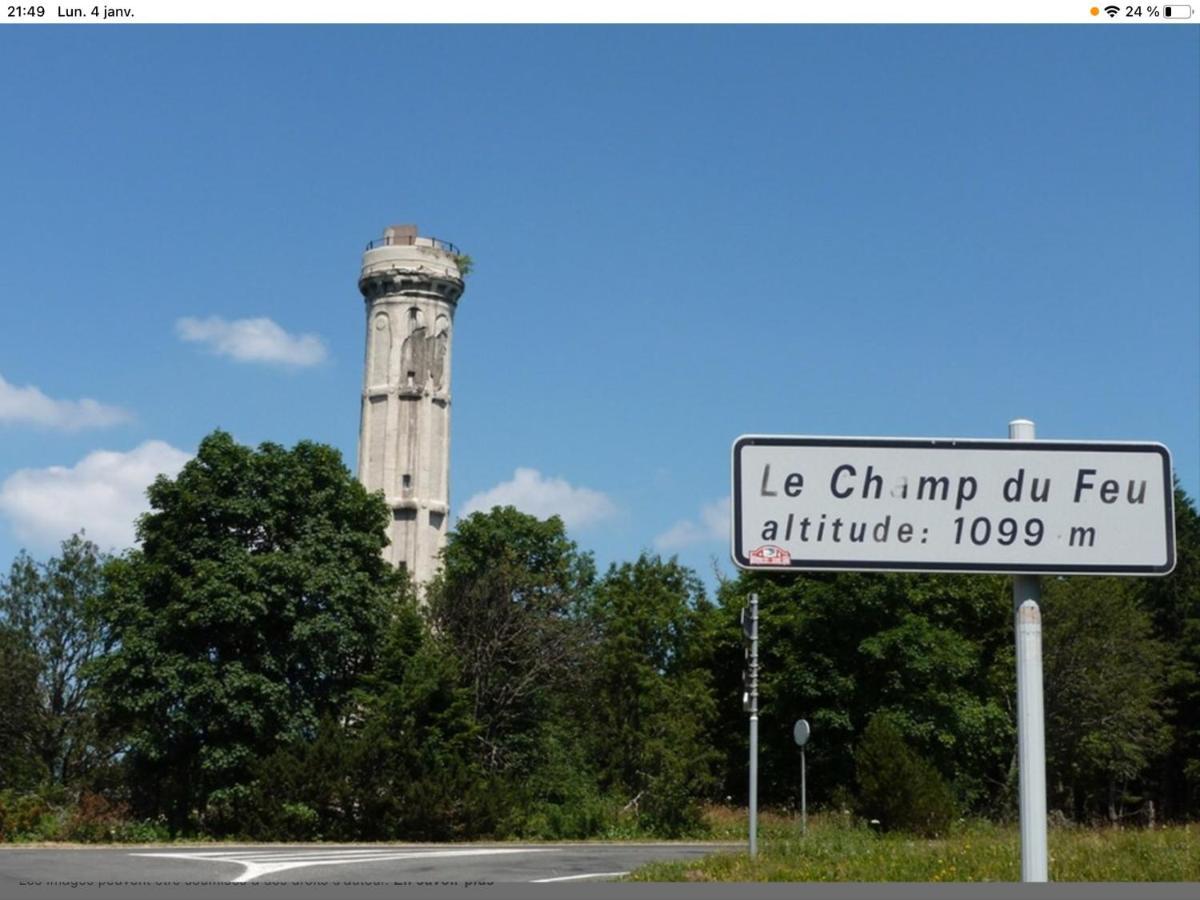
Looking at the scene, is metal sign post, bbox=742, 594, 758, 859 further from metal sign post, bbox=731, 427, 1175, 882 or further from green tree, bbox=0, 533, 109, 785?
green tree, bbox=0, 533, 109, 785

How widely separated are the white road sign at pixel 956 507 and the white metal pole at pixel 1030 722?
170mm

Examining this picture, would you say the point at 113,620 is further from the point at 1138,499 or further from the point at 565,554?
the point at 1138,499

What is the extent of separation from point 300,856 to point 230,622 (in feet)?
56.0

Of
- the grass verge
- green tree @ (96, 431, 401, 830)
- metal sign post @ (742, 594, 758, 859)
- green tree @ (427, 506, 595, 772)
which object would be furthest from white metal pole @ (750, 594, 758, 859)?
green tree @ (427, 506, 595, 772)

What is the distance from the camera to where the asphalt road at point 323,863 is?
762 inches

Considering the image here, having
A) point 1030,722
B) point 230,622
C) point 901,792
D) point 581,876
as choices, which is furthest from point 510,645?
point 1030,722

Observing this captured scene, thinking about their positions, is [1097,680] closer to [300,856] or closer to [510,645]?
[510,645]

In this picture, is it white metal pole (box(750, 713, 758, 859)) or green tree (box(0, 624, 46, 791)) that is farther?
green tree (box(0, 624, 46, 791))

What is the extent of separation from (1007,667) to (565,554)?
20214mm

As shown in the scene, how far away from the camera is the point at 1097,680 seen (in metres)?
56.0

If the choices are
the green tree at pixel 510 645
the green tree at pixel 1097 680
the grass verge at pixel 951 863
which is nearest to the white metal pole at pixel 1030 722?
the grass verge at pixel 951 863

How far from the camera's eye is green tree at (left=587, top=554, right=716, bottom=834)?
37469 mm

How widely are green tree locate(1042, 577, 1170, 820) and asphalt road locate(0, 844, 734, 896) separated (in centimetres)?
3005
